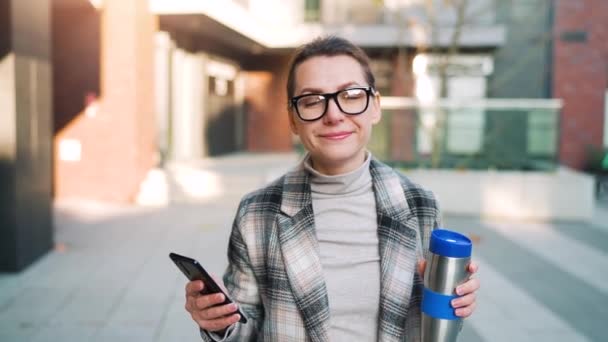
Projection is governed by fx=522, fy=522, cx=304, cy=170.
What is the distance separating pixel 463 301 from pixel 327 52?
78 cm

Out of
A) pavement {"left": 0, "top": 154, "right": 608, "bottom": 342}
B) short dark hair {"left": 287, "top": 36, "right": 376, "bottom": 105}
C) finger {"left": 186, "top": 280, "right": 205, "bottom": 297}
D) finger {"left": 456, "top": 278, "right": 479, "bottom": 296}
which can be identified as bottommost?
pavement {"left": 0, "top": 154, "right": 608, "bottom": 342}

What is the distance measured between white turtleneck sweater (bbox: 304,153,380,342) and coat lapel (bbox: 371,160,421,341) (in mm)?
34

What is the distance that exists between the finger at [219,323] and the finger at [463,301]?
56cm

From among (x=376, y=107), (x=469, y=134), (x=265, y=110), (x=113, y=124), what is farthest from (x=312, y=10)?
(x=376, y=107)

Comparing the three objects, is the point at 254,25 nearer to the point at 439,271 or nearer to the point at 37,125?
the point at 37,125

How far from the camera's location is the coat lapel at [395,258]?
152 centimetres

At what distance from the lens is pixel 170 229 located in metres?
7.23

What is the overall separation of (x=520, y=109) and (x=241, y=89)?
33.8 ft

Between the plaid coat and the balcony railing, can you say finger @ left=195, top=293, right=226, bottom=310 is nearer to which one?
the plaid coat

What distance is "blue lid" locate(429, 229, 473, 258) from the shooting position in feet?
4.10

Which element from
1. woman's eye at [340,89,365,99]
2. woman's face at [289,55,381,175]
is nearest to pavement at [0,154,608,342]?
woman's face at [289,55,381,175]

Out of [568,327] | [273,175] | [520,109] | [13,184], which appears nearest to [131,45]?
[273,175]

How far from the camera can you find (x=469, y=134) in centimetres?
927

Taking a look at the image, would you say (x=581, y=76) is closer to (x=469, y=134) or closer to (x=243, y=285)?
(x=469, y=134)
